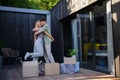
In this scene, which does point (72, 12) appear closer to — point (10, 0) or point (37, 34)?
point (37, 34)

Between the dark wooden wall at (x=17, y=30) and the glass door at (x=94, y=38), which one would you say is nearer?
the glass door at (x=94, y=38)

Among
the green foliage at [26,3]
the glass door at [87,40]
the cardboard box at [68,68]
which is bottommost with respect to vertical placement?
the cardboard box at [68,68]

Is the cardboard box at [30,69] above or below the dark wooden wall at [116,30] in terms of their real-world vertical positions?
below

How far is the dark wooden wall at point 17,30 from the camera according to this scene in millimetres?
9258

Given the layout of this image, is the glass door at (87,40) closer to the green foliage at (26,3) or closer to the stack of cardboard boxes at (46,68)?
the stack of cardboard boxes at (46,68)

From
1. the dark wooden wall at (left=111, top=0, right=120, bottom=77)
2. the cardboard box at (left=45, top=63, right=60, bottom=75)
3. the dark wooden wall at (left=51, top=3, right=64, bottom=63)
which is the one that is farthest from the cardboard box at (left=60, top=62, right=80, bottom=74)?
the dark wooden wall at (left=51, top=3, right=64, bottom=63)

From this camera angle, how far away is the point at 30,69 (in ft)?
17.4

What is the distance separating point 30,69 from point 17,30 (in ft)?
14.9

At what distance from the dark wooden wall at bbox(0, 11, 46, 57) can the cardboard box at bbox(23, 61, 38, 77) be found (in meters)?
4.25

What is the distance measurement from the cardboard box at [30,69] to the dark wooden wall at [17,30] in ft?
13.9

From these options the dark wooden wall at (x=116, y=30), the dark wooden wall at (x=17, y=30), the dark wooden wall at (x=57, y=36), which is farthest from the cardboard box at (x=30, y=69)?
the dark wooden wall at (x=17, y=30)

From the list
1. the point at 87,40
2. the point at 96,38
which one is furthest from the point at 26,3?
the point at 96,38

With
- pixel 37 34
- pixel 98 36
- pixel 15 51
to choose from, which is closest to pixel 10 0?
pixel 15 51

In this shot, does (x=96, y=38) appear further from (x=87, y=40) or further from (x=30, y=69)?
(x=30, y=69)
